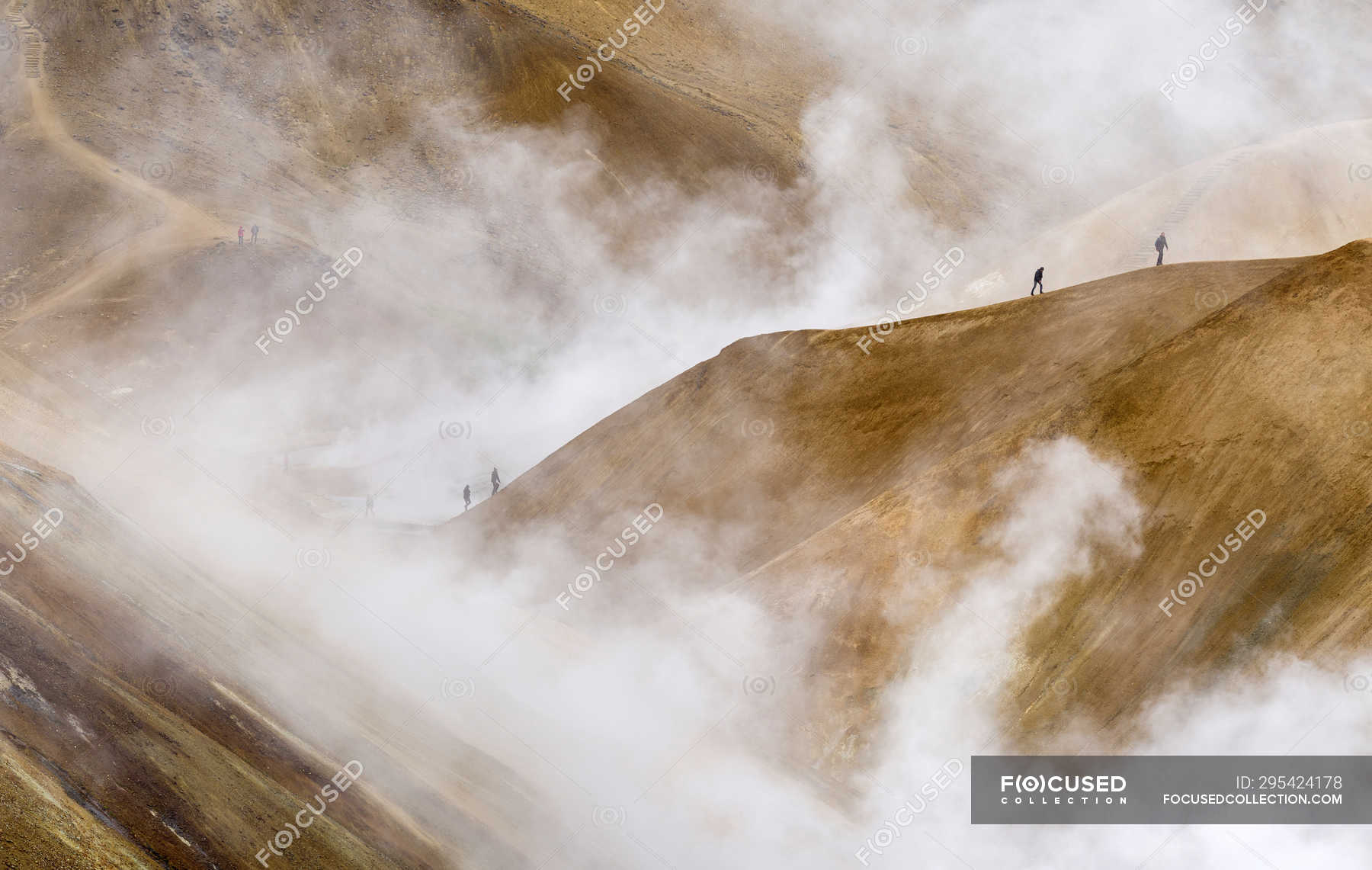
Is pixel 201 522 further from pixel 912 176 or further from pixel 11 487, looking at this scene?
pixel 912 176

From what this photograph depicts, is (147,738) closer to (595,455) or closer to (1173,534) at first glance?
(595,455)

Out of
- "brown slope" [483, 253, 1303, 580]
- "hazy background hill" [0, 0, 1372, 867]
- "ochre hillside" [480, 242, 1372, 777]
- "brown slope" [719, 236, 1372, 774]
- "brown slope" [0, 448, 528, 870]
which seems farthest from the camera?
"brown slope" [483, 253, 1303, 580]

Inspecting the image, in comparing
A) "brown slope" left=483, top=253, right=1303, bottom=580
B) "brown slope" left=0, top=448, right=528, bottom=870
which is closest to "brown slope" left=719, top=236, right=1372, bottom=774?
"brown slope" left=483, top=253, right=1303, bottom=580

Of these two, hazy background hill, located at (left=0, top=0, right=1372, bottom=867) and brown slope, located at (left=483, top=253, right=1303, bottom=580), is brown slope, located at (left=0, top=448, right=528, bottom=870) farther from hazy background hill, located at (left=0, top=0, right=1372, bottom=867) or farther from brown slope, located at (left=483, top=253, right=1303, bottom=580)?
brown slope, located at (left=483, top=253, right=1303, bottom=580)

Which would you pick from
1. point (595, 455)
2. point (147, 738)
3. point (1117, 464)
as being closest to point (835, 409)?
point (595, 455)

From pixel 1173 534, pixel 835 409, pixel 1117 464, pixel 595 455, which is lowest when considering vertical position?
pixel 595 455

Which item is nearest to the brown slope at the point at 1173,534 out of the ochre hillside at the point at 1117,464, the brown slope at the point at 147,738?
the ochre hillside at the point at 1117,464

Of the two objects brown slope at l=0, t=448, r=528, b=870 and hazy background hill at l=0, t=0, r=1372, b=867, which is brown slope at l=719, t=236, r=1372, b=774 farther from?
brown slope at l=0, t=448, r=528, b=870

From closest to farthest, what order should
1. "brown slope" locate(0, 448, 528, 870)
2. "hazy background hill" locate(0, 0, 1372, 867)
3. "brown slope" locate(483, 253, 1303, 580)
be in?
"brown slope" locate(0, 448, 528, 870) < "hazy background hill" locate(0, 0, 1372, 867) < "brown slope" locate(483, 253, 1303, 580)

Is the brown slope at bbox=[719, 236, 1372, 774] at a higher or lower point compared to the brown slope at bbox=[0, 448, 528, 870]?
higher

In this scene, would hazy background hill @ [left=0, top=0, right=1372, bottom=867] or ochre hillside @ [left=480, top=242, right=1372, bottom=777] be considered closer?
hazy background hill @ [left=0, top=0, right=1372, bottom=867]
